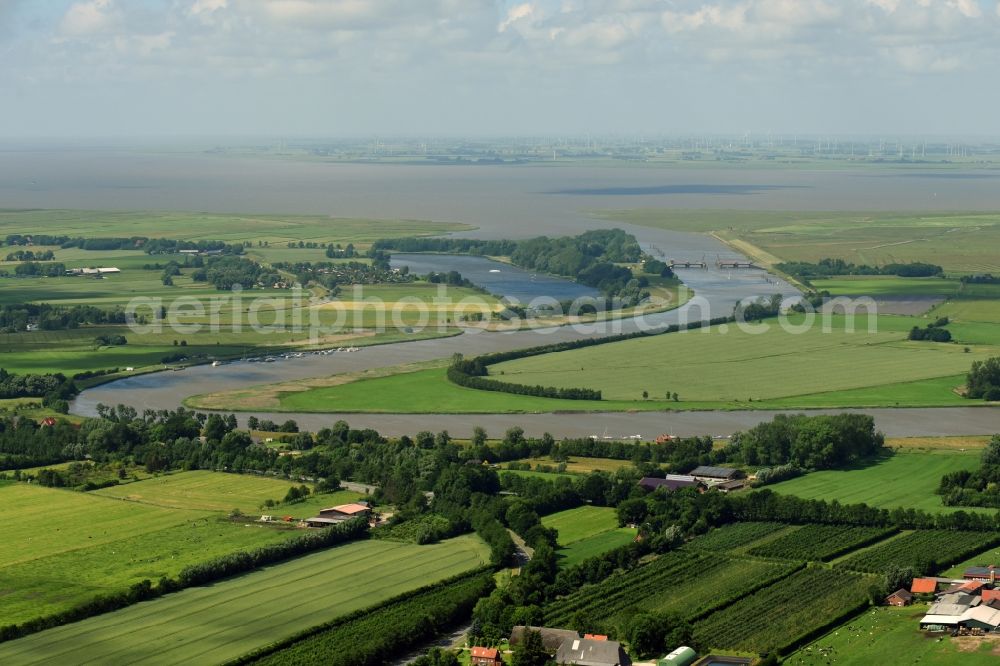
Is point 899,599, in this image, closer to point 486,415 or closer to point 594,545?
point 594,545

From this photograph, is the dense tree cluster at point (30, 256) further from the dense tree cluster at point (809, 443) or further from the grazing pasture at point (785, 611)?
the grazing pasture at point (785, 611)

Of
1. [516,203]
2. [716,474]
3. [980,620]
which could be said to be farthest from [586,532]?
[516,203]

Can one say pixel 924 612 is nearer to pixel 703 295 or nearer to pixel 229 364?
pixel 229 364

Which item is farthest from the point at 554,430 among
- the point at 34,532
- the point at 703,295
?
the point at 703,295

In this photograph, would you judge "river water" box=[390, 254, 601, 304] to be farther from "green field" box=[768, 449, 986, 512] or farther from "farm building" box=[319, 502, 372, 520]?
"farm building" box=[319, 502, 372, 520]

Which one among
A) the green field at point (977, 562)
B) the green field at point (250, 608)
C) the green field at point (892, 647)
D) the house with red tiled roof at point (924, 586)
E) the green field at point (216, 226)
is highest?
the green field at point (216, 226)

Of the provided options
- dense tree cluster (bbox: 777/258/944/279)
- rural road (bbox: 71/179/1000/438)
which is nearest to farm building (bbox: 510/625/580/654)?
rural road (bbox: 71/179/1000/438)

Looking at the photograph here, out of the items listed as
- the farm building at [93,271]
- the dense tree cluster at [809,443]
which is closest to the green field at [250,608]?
the dense tree cluster at [809,443]
